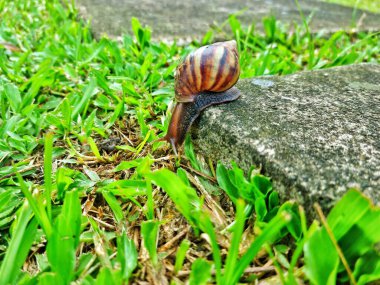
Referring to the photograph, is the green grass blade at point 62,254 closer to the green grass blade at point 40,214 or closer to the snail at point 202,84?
the green grass blade at point 40,214

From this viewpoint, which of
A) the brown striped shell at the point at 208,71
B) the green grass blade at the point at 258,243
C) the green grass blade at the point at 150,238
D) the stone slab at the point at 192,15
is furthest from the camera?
the stone slab at the point at 192,15

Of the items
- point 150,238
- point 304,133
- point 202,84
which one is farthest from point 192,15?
point 150,238

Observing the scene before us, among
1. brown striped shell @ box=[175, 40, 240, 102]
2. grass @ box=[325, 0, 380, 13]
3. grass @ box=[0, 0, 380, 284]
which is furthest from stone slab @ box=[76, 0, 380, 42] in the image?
brown striped shell @ box=[175, 40, 240, 102]

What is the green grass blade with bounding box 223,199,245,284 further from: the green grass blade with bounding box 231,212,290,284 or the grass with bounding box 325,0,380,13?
the grass with bounding box 325,0,380,13

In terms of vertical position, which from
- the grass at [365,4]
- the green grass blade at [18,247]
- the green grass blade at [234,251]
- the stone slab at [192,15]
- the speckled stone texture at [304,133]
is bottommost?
the green grass blade at [18,247]

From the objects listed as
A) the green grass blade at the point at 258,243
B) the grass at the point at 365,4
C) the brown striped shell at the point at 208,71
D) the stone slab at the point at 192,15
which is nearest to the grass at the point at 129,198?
the green grass blade at the point at 258,243

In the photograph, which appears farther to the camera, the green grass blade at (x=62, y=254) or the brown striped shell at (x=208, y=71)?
the brown striped shell at (x=208, y=71)
